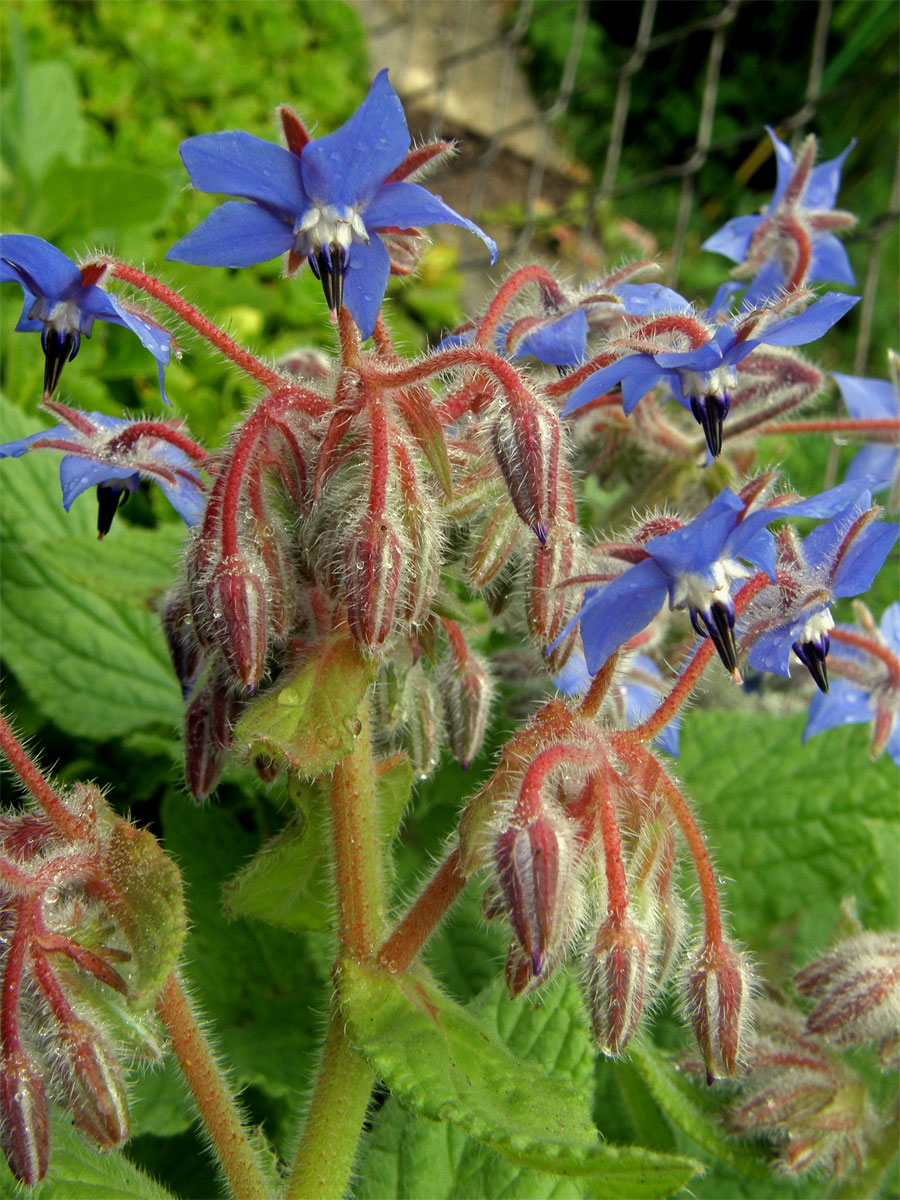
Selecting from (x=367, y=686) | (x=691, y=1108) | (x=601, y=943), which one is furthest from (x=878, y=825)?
(x=367, y=686)

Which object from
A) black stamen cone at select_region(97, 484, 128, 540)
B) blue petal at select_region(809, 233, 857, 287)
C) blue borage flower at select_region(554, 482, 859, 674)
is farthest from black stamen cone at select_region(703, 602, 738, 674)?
blue petal at select_region(809, 233, 857, 287)

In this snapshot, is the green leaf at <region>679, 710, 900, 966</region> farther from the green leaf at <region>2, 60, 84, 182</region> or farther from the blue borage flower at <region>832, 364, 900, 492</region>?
the green leaf at <region>2, 60, 84, 182</region>

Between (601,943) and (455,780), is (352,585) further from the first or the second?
(455,780)

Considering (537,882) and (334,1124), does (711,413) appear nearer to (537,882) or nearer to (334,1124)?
(537,882)

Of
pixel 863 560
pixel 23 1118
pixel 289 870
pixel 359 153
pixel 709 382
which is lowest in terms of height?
pixel 23 1118

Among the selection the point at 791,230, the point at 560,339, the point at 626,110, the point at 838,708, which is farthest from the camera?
the point at 626,110

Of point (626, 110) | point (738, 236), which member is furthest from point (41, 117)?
point (626, 110)
